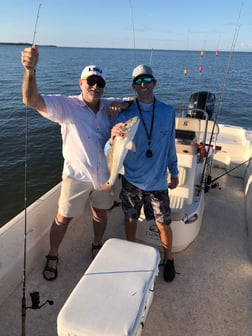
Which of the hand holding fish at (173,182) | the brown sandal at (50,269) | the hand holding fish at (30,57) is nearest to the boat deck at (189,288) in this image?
the brown sandal at (50,269)

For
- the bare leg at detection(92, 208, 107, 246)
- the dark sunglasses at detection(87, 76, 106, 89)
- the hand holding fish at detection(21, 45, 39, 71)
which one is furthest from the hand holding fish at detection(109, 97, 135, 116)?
the bare leg at detection(92, 208, 107, 246)

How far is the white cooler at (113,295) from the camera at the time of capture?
169cm

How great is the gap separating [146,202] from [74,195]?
75cm

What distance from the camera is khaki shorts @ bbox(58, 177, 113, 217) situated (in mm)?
2887

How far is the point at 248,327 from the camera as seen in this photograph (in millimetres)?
2662

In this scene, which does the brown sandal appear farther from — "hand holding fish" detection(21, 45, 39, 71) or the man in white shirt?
"hand holding fish" detection(21, 45, 39, 71)

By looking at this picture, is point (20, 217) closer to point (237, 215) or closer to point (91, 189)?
point (91, 189)

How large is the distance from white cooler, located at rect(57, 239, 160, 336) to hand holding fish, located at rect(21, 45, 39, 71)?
151cm

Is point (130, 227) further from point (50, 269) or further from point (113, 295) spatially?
point (113, 295)

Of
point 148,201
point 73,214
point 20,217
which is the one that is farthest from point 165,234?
point 20,217

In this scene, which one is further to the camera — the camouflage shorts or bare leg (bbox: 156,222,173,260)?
bare leg (bbox: 156,222,173,260)

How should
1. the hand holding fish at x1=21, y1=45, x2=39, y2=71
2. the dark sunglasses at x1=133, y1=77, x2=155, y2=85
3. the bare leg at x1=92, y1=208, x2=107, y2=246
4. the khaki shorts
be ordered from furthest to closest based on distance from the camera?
1. the bare leg at x1=92, y1=208, x2=107, y2=246
2. the khaki shorts
3. the dark sunglasses at x1=133, y1=77, x2=155, y2=85
4. the hand holding fish at x1=21, y1=45, x2=39, y2=71

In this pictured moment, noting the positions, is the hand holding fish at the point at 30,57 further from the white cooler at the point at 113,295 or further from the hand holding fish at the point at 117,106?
the white cooler at the point at 113,295

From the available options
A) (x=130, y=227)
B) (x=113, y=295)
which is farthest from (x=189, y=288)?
(x=113, y=295)
